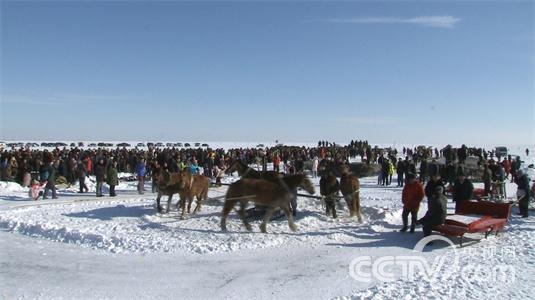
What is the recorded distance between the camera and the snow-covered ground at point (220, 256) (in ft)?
23.1

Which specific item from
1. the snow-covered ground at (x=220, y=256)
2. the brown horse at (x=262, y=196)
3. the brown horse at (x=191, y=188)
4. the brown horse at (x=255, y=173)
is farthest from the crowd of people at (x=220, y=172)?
the brown horse at (x=191, y=188)

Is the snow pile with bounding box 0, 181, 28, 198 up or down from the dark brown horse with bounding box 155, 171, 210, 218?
down

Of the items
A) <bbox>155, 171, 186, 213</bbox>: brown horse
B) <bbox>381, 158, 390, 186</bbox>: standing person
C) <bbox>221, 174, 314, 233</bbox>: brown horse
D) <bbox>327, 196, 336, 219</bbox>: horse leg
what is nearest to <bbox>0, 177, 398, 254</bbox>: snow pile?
<bbox>327, 196, 336, 219</bbox>: horse leg

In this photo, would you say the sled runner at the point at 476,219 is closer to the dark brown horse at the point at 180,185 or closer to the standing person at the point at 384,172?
the dark brown horse at the point at 180,185

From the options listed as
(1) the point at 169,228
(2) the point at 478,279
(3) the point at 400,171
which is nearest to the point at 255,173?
(1) the point at 169,228

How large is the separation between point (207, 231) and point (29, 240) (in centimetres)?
410

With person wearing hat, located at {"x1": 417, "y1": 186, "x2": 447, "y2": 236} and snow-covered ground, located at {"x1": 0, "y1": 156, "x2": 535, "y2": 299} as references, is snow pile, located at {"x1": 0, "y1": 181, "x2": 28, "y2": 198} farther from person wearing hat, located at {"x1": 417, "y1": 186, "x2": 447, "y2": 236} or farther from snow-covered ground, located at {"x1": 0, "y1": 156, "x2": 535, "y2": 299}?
person wearing hat, located at {"x1": 417, "y1": 186, "x2": 447, "y2": 236}

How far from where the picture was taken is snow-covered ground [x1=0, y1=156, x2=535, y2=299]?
705cm

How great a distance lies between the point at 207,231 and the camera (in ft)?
36.2

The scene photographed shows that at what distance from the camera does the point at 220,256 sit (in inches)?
355

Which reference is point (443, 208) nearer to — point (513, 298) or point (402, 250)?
point (402, 250)

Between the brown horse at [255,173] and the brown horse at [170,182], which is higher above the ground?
the brown horse at [255,173]

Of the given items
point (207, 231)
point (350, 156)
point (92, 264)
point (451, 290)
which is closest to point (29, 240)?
point (92, 264)

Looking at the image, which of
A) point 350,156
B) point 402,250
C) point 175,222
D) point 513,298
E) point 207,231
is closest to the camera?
point 513,298
